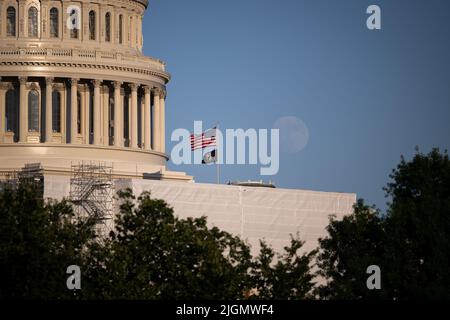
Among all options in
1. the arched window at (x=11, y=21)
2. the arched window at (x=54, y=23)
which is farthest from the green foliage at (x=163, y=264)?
the arched window at (x=54, y=23)

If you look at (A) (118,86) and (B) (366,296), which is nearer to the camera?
(B) (366,296)

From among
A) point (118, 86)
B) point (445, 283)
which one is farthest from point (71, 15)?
point (445, 283)

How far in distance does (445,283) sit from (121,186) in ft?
146

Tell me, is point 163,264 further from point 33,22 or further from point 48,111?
point 33,22

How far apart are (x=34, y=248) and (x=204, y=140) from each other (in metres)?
44.4

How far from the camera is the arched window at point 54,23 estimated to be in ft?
544

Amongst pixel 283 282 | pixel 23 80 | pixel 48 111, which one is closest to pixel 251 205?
pixel 48 111

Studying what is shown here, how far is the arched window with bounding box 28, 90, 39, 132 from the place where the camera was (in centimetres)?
16450

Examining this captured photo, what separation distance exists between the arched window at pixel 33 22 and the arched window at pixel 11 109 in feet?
16.3

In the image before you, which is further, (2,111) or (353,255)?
(2,111)

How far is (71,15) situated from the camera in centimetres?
16525

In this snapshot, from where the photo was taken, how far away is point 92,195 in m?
149

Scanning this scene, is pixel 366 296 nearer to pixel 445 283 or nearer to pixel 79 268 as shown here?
pixel 445 283

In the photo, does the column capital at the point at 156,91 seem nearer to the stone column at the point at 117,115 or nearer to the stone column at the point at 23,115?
the stone column at the point at 117,115
